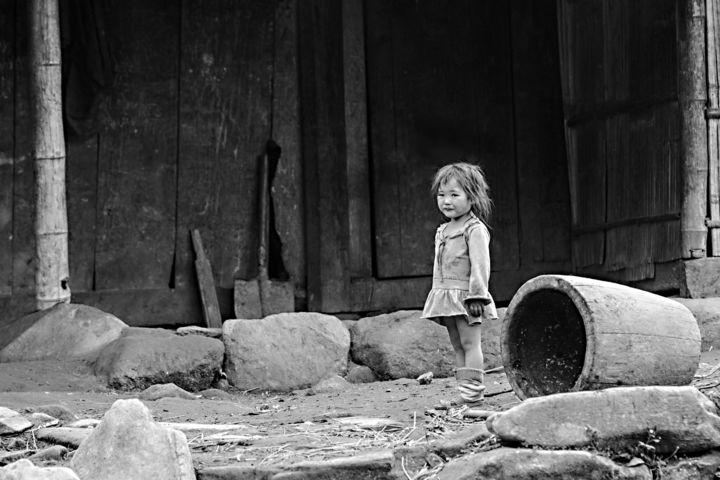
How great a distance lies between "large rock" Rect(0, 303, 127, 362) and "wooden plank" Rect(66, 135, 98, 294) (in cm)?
128

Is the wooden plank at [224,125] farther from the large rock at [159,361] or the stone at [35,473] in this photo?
the stone at [35,473]

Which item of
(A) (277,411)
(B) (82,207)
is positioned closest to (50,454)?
(A) (277,411)

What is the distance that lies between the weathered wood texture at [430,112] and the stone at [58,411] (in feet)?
13.5

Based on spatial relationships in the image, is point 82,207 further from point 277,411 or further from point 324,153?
point 277,411

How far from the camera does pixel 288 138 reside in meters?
9.89

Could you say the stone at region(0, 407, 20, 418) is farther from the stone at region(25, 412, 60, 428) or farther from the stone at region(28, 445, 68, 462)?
the stone at region(28, 445, 68, 462)

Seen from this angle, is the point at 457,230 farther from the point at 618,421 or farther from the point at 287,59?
the point at 287,59

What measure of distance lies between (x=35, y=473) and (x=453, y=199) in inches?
98.7

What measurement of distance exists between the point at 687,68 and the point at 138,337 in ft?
13.1

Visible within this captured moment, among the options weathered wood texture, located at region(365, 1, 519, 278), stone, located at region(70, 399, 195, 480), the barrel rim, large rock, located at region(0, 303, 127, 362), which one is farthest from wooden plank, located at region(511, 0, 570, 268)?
stone, located at region(70, 399, 195, 480)

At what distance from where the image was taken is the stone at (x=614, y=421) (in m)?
4.76

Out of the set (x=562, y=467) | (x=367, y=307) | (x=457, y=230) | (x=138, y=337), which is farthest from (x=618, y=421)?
(x=367, y=307)

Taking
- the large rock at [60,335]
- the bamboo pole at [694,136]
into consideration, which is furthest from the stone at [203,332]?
the bamboo pole at [694,136]

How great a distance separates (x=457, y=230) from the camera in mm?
6207
